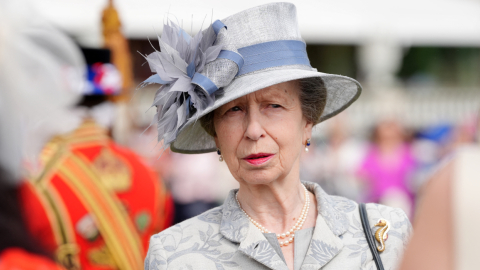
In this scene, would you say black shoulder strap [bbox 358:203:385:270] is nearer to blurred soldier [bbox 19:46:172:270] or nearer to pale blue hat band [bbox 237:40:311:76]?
pale blue hat band [bbox 237:40:311:76]

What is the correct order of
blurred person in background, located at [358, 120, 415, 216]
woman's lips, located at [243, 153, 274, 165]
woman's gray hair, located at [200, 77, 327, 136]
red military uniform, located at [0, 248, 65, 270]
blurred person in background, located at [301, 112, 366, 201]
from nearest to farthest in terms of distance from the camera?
1. red military uniform, located at [0, 248, 65, 270]
2. woman's lips, located at [243, 153, 274, 165]
3. woman's gray hair, located at [200, 77, 327, 136]
4. blurred person in background, located at [358, 120, 415, 216]
5. blurred person in background, located at [301, 112, 366, 201]

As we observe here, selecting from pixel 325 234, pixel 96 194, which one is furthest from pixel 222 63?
pixel 96 194

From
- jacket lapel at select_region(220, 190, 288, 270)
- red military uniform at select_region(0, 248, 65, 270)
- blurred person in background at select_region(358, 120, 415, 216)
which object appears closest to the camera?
red military uniform at select_region(0, 248, 65, 270)

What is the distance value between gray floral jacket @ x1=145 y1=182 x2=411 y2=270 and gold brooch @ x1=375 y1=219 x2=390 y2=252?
0.02 m

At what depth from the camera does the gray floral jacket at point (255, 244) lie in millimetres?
2268

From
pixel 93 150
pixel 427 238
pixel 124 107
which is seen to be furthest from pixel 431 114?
pixel 427 238

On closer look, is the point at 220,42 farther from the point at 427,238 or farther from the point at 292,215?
the point at 427,238

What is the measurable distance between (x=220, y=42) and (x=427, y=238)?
1.40 m

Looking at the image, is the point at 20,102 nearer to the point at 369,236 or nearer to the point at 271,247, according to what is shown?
the point at 271,247

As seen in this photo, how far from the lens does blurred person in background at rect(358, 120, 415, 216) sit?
6348mm

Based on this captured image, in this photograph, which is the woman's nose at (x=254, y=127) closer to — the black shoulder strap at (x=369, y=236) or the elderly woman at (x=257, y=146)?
the elderly woman at (x=257, y=146)

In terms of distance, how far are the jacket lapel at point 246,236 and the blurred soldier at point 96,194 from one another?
1138mm

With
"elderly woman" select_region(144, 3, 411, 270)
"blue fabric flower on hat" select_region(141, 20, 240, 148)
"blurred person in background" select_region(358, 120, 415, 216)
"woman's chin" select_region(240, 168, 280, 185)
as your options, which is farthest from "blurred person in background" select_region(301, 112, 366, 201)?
"blue fabric flower on hat" select_region(141, 20, 240, 148)

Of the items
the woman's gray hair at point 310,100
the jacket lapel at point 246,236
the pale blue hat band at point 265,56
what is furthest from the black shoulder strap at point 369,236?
the pale blue hat band at point 265,56
